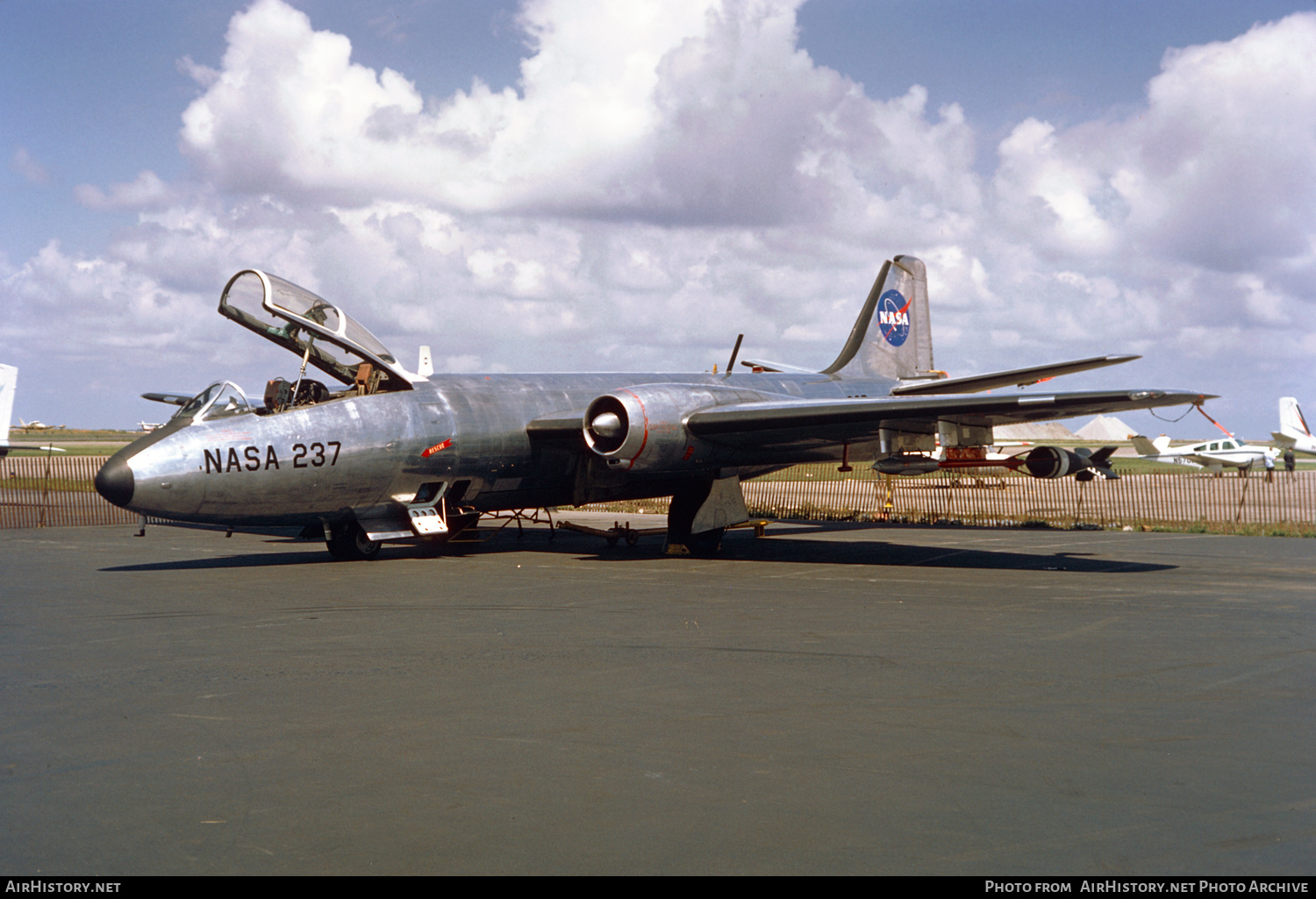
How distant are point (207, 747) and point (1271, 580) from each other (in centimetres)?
1362

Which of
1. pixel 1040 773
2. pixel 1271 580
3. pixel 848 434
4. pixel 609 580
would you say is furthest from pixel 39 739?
pixel 1271 580

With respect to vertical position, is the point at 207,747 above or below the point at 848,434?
below

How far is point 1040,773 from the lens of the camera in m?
5.34

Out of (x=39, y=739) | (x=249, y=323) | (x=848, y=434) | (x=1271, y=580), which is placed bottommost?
(x=39, y=739)

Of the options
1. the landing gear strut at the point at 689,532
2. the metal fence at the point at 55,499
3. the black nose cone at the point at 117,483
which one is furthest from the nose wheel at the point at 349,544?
the metal fence at the point at 55,499

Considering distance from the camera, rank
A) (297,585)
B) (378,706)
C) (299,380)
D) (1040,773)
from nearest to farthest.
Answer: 1. (1040,773)
2. (378,706)
3. (297,585)
4. (299,380)

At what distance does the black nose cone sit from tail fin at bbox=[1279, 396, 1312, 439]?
54.9 m

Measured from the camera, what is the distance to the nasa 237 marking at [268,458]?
1421 cm

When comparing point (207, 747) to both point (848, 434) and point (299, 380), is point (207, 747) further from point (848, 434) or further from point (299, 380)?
point (848, 434)

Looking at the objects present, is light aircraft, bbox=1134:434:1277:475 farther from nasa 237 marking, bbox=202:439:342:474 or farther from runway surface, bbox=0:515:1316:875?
nasa 237 marking, bbox=202:439:342:474

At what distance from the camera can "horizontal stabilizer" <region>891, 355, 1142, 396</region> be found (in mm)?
16391

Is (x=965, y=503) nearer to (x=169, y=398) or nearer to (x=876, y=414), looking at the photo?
(x=876, y=414)

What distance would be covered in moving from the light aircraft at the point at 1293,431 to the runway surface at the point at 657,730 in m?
46.0

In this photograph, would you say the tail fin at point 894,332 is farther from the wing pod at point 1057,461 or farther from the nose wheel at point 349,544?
the nose wheel at point 349,544
